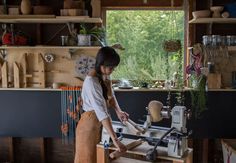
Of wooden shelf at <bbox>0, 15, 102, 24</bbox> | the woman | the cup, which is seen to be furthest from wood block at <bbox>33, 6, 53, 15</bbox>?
the woman

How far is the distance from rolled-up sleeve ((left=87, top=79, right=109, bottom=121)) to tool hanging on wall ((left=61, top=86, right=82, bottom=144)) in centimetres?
114

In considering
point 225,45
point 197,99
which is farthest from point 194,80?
point 225,45

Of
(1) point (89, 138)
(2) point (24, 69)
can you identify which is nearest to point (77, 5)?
(2) point (24, 69)

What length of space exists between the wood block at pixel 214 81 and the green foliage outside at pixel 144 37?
43cm

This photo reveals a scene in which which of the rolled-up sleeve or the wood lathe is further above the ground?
the rolled-up sleeve

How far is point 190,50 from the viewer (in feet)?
10.9

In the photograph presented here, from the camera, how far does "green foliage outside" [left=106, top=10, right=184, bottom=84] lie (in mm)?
3494

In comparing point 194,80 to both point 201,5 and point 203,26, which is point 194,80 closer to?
point 203,26

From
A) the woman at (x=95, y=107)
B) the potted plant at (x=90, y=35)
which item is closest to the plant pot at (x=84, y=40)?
the potted plant at (x=90, y=35)

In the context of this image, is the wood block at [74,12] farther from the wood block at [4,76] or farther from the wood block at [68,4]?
the wood block at [4,76]

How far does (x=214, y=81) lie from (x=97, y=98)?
160 centimetres

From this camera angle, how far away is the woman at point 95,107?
2115mm

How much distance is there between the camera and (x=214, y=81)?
3211mm

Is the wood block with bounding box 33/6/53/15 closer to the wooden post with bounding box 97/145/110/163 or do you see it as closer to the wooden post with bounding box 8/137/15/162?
the wooden post with bounding box 8/137/15/162
